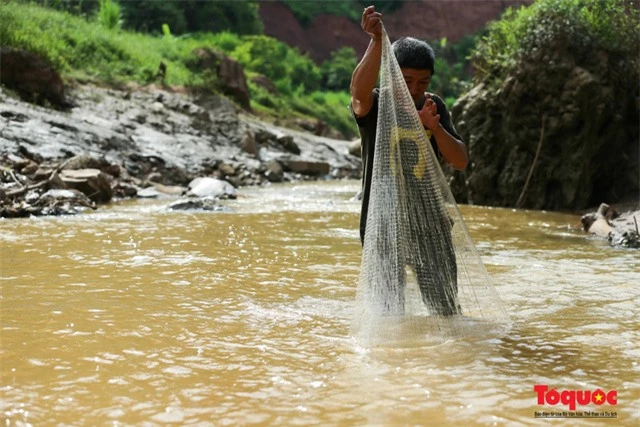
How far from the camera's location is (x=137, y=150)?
45.8ft

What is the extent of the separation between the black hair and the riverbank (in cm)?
599

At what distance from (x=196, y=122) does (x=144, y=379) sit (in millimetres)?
15471

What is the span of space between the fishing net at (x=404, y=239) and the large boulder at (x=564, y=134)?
7450 mm

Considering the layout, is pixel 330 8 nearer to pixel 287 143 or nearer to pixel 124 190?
pixel 287 143

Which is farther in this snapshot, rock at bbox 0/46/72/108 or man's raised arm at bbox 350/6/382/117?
rock at bbox 0/46/72/108

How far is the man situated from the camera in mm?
3086

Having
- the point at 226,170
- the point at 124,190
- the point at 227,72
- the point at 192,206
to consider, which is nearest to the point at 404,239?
the point at 192,206

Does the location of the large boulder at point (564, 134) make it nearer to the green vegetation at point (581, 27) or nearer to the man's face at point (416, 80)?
the green vegetation at point (581, 27)

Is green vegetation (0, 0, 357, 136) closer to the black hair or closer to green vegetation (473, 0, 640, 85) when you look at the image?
green vegetation (473, 0, 640, 85)

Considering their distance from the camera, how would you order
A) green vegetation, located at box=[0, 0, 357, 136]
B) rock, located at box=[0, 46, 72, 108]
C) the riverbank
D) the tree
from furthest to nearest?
1. the tree
2. green vegetation, located at box=[0, 0, 357, 136]
3. rock, located at box=[0, 46, 72, 108]
4. the riverbank

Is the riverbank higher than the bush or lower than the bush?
lower

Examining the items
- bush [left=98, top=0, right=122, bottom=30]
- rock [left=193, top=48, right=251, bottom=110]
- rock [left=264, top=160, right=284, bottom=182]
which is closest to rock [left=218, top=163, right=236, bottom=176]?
rock [left=264, top=160, right=284, bottom=182]

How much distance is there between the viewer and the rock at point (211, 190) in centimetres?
1151

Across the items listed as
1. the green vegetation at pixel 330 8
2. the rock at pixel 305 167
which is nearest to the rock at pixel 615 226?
the rock at pixel 305 167
